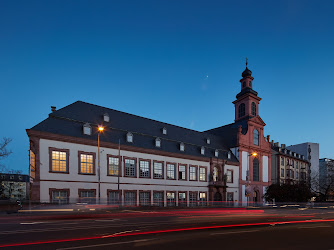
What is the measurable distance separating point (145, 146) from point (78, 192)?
474 inches

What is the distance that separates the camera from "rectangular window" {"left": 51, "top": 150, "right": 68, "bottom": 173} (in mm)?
29422

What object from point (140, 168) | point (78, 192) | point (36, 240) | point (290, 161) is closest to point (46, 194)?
point (78, 192)

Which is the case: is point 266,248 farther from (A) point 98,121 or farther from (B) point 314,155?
(B) point 314,155

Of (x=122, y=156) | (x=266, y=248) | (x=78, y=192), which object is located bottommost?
(x=78, y=192)

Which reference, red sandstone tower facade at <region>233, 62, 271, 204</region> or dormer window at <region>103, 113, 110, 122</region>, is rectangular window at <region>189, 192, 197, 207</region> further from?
dormer window at <region>103, 113, 110, 122</region>

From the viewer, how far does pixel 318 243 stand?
1110 centimetres

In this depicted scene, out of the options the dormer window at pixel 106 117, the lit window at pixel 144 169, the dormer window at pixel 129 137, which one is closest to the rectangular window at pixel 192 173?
the lit window at pixel 144 169

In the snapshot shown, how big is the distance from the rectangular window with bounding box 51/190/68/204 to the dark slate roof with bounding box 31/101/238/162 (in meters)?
6.89

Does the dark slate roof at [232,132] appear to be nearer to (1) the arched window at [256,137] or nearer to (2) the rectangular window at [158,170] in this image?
(1) the arched window at [256,137]

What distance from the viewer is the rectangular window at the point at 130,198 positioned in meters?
34.4

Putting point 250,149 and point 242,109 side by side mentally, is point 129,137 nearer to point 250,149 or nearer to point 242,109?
point 250,149

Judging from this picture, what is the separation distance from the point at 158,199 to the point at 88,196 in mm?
11416

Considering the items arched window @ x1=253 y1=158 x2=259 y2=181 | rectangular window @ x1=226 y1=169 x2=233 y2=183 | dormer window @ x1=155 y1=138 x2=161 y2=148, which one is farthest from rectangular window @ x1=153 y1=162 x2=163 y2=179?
arched window @ x1=253 y1=158 x2=259 y2=181

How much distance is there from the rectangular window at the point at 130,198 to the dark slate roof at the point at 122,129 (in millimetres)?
6911
